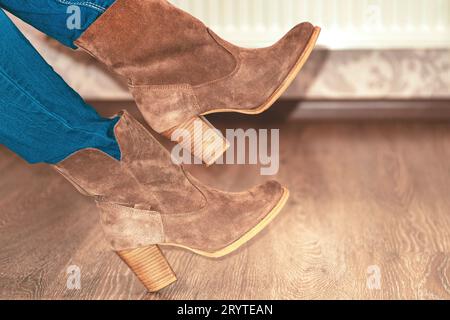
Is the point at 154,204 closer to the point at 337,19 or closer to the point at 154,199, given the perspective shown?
the point at 154,199

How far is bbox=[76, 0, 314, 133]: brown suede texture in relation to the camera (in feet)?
3.03

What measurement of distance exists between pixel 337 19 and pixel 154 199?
123 cm

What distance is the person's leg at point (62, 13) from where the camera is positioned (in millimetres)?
903

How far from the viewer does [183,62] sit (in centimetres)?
97

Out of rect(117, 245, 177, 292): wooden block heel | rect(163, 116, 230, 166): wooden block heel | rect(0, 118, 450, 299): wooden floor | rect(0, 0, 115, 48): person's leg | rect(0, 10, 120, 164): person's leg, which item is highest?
rect(0, 0, 115, 48): person's leg

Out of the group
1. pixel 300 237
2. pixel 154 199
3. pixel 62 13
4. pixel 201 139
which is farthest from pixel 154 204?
pixel 300 237

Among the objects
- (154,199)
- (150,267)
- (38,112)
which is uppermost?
(38,112)

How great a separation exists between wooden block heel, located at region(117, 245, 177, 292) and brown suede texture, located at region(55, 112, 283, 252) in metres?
0.02

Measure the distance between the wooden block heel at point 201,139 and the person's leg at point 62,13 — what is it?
0.61ft

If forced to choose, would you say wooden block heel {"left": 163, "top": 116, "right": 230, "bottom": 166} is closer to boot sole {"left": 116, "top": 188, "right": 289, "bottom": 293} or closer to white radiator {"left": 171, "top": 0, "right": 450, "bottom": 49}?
boot sole {"left": 116, "top": 188, "right": 289, "bottom": 293}

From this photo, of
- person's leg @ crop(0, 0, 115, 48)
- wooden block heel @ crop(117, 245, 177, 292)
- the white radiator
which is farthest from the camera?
the white radiator

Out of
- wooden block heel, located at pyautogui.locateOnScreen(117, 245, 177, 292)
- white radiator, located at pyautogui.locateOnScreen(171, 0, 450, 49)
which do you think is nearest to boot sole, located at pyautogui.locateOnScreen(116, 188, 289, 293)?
wooden block heel, located at pyautogui.locateOnScreen(117, 245, 177, 292)

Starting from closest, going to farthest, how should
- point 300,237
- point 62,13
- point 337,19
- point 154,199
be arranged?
1. point 62,13
2. point 154,199
3. point 300,237
4. point 337,19
